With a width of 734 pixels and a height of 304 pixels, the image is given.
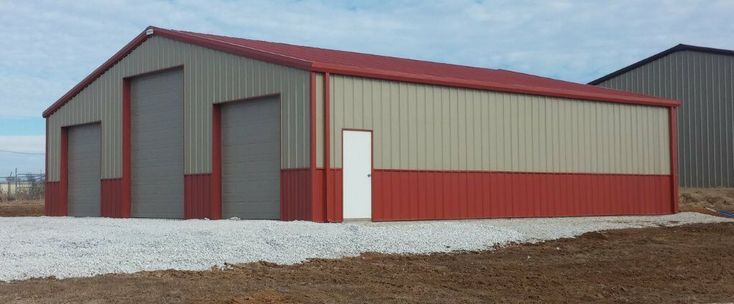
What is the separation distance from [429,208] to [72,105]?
12.8 m

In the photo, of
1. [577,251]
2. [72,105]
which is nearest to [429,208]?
[577,251]

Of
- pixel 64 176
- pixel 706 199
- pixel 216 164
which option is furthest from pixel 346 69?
pixel 706 199

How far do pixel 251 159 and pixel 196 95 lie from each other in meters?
2.69

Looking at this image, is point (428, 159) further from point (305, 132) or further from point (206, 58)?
point (206, 58)

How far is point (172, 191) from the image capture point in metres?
22.3

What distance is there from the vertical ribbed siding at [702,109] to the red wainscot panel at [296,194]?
2174cm

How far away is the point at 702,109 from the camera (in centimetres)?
3375

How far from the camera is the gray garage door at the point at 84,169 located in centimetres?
2506

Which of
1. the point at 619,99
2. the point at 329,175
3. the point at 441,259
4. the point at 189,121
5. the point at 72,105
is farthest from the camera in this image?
the point at 72,105

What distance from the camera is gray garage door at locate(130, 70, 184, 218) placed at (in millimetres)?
22156

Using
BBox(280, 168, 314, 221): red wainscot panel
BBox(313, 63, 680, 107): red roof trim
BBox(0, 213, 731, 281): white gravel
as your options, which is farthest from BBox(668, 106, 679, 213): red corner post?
BBox(280, 168, 314, 221): red wainscot panel

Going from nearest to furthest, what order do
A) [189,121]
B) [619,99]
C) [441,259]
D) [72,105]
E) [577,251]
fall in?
[441,259] → [577,251] → [189,121] → [619,99] → [72,105]

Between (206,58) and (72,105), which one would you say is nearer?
(206,58)

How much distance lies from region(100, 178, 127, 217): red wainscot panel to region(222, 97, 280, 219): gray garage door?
4461mm
